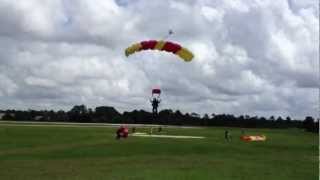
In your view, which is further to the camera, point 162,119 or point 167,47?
point 162,119

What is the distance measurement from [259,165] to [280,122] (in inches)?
6722

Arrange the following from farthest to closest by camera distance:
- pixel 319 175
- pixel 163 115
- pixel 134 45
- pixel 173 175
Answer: pixel 163 115
pixel 134 45
pixel 319 175
pixel 173 175

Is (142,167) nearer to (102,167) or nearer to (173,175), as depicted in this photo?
(102,167)

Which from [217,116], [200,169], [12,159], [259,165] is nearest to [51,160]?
[12,159]

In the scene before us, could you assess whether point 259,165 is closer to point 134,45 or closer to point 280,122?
point 134,45

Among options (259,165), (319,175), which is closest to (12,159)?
(259,165)

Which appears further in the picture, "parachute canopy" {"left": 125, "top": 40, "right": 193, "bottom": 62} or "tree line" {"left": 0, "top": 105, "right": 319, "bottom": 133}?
"tree line" {"left": 0, "top": 105, "right": 319, "bottom": 133}

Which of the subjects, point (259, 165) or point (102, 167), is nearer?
point (102, 167)

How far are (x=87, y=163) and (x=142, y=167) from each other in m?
3.22

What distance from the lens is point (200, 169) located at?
80.5ft

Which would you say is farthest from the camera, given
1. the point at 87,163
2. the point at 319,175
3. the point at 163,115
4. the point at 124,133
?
the point at 163,115

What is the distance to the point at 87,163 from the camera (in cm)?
2697

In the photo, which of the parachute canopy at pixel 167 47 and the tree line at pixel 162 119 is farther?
the tree line at pixel 162 119

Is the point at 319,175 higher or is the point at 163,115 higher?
the point at 163,115
